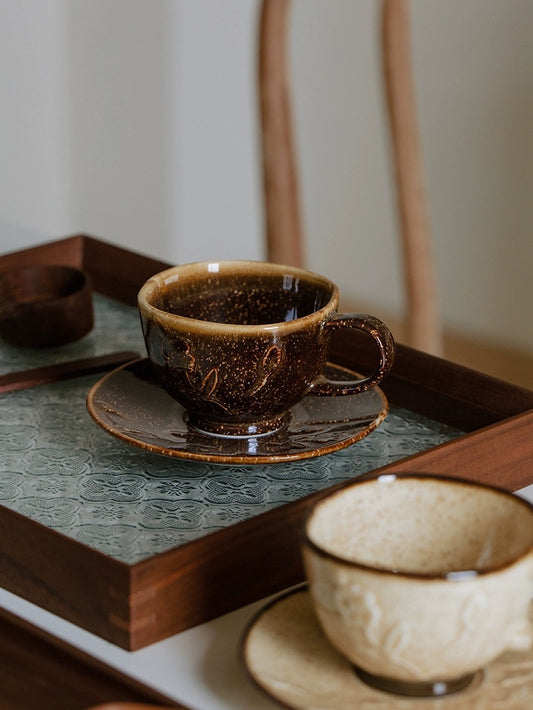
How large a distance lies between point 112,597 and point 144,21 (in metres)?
1.88

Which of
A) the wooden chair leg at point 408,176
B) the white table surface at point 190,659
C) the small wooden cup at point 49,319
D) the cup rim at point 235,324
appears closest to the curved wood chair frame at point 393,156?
the wooden chair leg at point 408,176

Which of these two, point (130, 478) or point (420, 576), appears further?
point (130, 478)

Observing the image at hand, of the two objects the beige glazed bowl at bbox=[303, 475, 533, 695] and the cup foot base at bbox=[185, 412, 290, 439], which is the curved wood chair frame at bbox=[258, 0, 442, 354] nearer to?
the cup foot base at bbox=[185, 412, 290, 439]

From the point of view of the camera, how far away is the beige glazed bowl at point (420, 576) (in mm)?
436

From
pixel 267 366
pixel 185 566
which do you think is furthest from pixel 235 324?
pixel 185 566

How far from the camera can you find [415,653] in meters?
0.44

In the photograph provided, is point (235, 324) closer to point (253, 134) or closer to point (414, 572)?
point (414, 572)

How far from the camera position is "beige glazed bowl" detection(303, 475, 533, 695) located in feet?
1.43

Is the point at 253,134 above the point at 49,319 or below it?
below

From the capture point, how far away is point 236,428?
66 centimetres

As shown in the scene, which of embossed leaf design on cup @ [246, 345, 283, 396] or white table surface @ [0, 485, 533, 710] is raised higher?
embossed leaf design on cup @ [246, 345, 283, 396]

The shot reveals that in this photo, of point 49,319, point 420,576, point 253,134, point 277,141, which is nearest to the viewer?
point 420,576

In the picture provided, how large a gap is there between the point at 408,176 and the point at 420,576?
1.11 m

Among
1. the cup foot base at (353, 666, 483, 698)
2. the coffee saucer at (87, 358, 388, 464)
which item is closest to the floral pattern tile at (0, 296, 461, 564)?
the coffee saucer at (87, 358, 388, 464)
